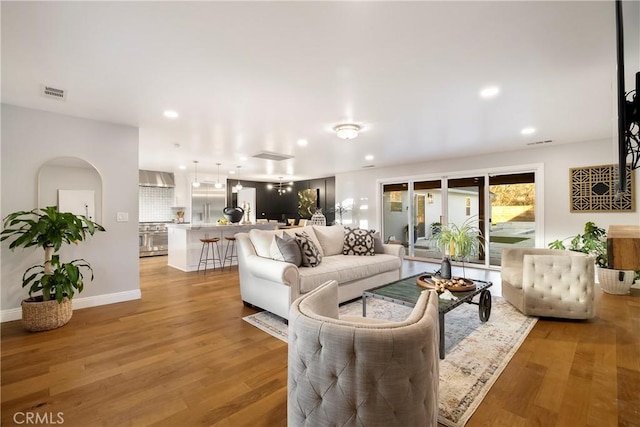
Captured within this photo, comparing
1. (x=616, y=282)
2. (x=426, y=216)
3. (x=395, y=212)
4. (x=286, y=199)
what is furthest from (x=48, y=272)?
(x=286, y=199)

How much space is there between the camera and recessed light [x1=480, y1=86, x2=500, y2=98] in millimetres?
2857

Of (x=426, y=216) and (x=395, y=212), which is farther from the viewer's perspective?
(x=395, y=212)

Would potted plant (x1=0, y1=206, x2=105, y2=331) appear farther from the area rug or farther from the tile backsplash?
the tile backsplash

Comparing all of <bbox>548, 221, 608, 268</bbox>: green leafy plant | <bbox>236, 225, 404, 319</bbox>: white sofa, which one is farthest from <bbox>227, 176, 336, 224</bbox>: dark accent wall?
<bbox>548, 221, 608, 268</bbox>: green leafy plant

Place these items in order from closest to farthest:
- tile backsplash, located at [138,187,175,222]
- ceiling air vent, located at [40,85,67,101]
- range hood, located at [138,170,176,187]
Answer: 1. ceiling air vent, located at [40,85,67,101]
2. range hood, located at [138,170,176,187]
3. tile backsplash, located at [138,187,175,222]

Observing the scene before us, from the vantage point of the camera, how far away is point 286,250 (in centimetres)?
340

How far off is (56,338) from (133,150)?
2470mm

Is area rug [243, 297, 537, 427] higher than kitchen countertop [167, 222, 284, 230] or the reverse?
the reverse

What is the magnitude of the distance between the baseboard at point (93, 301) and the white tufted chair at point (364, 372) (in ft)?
12.6

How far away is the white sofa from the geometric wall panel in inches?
129

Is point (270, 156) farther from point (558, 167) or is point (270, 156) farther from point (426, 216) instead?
point (558, 167)

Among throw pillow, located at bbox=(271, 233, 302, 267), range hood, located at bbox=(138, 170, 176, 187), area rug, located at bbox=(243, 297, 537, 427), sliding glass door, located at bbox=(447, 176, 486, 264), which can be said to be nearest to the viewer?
area rug, located at bbox=(243, 297, 537, 427)

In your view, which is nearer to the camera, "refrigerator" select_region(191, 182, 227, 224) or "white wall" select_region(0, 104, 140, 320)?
"white wall" select_region(0, 104, 140, 320)

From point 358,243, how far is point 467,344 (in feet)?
6.93
